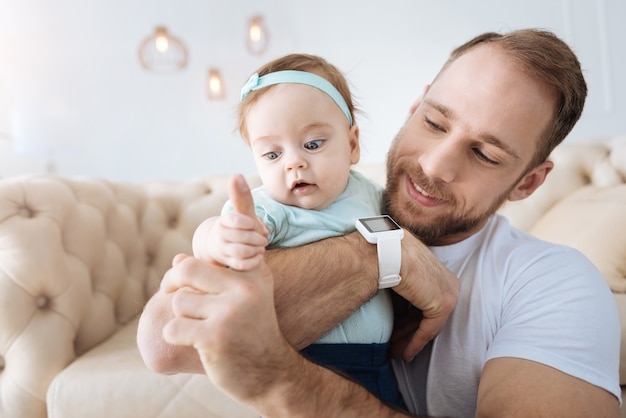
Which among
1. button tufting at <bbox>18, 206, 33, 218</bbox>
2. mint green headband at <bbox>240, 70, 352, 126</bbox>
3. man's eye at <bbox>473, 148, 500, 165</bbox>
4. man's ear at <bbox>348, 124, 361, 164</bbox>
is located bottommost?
button tufting at <bbox>18, 206, 33, 218</bbox>

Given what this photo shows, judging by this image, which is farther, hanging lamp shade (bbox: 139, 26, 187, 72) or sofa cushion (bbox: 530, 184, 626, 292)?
hanging lamp shade (bbox: 139, 26, 187, 72)

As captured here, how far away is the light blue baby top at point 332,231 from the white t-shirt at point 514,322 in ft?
0.69

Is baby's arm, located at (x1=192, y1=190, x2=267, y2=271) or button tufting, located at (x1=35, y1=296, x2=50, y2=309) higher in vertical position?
baby's arm, located at (x1=192, y1=190, x2=267, y2=271)

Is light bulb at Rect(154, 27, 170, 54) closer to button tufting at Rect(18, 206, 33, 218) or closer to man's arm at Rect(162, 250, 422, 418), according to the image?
button tufting at Rect(18, 206, 33, 218)

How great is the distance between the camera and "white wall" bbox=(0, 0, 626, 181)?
4.24m

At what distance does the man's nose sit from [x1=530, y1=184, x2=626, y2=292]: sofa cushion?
911mm

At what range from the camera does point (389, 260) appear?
100cm

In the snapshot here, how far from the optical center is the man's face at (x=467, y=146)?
1.24m

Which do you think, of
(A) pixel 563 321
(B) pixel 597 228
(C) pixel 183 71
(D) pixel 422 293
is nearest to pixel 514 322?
(A) pixel 563 321

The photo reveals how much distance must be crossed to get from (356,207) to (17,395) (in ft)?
4.26

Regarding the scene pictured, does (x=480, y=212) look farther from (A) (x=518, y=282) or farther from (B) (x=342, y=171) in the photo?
(B) (x=342, y=171)

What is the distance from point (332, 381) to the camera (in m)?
0.85

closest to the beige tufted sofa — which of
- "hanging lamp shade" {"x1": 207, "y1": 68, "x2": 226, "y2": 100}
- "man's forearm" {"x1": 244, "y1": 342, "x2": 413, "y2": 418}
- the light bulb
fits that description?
"man's forearm" {"x1": 244, "y1": 342, "x2": 413, "y2": 418}

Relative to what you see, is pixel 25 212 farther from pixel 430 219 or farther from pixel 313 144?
pixel 430 219
